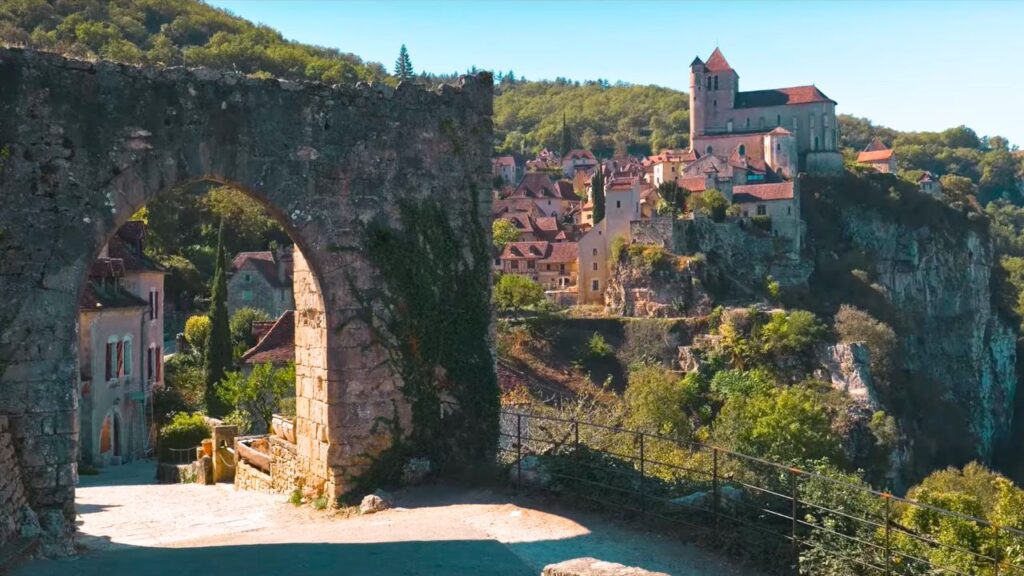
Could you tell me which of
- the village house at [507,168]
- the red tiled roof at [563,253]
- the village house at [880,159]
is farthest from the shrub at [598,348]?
the village house at [880,159]

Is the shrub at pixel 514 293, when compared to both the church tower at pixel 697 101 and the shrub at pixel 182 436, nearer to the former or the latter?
the shrub at pixel 182 436

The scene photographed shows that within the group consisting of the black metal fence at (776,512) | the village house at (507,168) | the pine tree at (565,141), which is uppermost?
the pine tree at (565,141)

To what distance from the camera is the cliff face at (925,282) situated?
81250 millimetres

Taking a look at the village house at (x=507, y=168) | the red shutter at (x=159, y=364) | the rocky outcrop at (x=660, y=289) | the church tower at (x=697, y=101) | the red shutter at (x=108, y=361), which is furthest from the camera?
the village house at (x=507, y=168)

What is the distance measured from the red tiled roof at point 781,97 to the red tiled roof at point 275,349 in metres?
79.1

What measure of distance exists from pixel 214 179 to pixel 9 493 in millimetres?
3842

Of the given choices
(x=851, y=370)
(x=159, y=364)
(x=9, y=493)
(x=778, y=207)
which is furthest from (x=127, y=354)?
(x=778, y=207)

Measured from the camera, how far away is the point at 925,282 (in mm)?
89250

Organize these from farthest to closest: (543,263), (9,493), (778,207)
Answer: (778,207)
(543,263)
(9,493)

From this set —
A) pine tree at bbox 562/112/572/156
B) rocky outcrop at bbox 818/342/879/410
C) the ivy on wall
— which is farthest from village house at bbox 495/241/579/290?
the ivy on wall

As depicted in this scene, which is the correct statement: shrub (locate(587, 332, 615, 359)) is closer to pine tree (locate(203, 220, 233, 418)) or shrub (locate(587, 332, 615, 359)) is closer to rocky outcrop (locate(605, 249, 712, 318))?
rocky outcrop (locate(605, 249, 712, 318))

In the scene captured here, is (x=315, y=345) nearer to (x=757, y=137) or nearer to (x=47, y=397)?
(x=47, y=397)

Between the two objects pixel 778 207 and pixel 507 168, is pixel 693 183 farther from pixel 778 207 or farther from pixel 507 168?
pixel 507 168

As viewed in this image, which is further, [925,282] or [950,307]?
[950,307]
